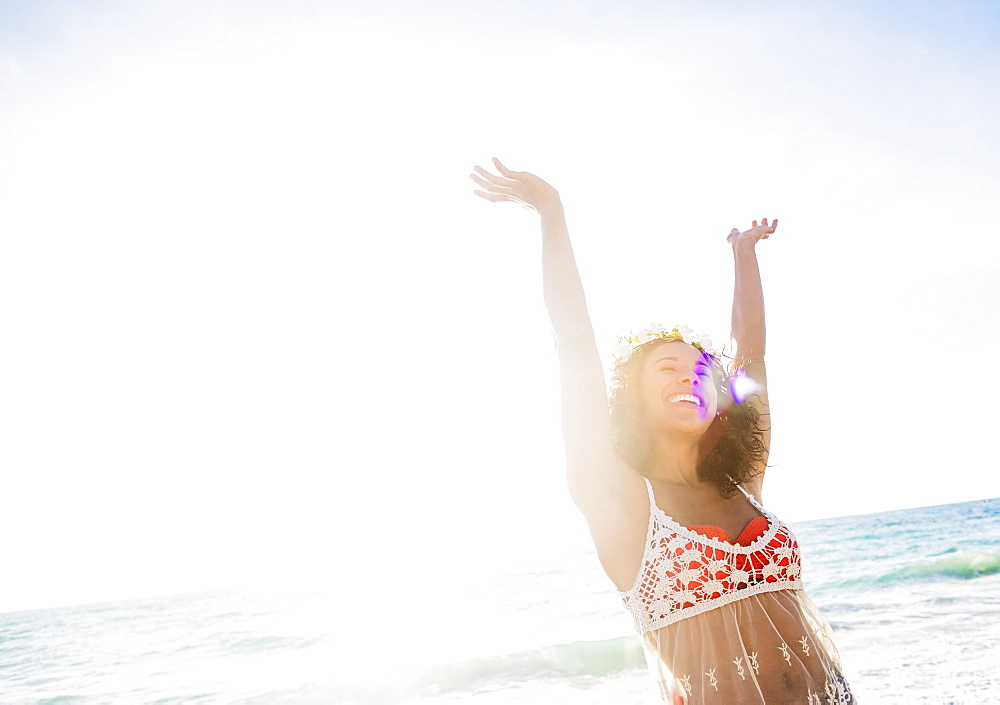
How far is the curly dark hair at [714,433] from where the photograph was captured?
2.55m

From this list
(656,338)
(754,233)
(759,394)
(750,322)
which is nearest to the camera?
(656,338)

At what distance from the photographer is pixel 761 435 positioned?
2885mm

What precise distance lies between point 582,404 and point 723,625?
79 cm

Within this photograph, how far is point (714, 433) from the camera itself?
2.76 metres

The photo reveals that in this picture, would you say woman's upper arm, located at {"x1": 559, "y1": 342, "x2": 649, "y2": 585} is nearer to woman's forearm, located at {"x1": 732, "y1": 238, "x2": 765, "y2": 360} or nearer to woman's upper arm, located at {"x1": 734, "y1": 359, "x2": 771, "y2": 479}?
woman's upper arm, located at {"x1": 734, "y1": 359, "x2": 771, "y2": 479}

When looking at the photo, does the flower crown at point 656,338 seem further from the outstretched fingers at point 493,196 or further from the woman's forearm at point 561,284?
the outstretched fingers at point 493,196

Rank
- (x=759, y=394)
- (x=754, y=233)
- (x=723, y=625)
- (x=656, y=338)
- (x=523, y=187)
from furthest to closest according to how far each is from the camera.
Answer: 1. (x=754, y=233)
2. (x=759, y=394)
3. (x=656, y=338)
4. (x=523, y=187)
5. (x=723, y=625)

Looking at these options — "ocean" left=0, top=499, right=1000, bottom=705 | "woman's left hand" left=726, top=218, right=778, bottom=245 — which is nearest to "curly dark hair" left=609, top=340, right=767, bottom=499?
"woman's left hand" left=726, top=218, right=778, bottom=245

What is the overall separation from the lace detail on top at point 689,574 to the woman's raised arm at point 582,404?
151mm

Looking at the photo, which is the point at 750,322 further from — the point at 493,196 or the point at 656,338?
the point at 493,196

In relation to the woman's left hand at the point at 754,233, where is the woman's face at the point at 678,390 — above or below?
below

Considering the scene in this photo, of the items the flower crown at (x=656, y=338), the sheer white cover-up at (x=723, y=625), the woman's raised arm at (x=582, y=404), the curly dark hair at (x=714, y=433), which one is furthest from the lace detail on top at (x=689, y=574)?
the flower crown at (x=656, y=338)

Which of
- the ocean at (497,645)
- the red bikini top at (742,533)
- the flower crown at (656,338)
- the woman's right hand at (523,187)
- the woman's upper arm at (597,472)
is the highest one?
the woman's right hand at (523,187)

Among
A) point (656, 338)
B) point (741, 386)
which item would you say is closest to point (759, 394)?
point (741, 386)
